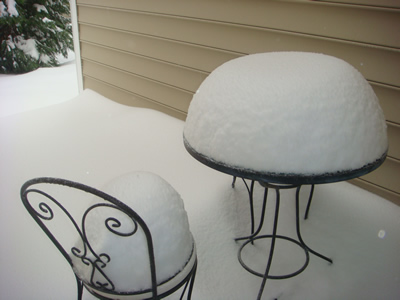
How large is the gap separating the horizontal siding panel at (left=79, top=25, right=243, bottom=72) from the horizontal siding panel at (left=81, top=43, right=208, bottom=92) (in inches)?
1.9

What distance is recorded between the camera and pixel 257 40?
85.0 inches

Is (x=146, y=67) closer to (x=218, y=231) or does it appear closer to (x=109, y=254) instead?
(x=218, y=231)

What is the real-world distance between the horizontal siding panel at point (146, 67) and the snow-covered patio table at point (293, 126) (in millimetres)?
1506

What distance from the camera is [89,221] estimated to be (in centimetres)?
108

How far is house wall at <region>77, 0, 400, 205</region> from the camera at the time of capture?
1718 millimetres

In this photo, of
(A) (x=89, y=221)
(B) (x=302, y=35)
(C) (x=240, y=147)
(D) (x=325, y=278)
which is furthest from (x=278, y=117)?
(B) (x=302, y=35)

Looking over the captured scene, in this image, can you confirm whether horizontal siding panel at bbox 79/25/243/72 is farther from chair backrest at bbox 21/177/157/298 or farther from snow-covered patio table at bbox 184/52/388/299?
chair backrest at bbox 21/177/157/298

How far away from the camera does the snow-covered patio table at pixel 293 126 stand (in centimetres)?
100

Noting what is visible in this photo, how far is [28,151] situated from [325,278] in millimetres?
2419

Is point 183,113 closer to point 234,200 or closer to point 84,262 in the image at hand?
point 234,200

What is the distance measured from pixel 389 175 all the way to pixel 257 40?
3.75 ft

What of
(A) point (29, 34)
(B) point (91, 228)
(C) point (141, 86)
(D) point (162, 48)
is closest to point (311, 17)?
(D) point (162, 48)

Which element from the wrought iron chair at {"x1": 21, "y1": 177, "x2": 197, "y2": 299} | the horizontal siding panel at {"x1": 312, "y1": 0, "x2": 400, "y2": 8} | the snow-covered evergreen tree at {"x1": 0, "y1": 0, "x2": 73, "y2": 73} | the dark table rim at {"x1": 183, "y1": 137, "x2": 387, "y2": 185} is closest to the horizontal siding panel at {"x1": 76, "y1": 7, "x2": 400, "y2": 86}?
the horizontal siding panel at {"x1": 312, "y1": 0, "x2": 400, "y2": 8}

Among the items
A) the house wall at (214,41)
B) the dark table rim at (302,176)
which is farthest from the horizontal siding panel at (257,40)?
the dark table rim at (302,176)
